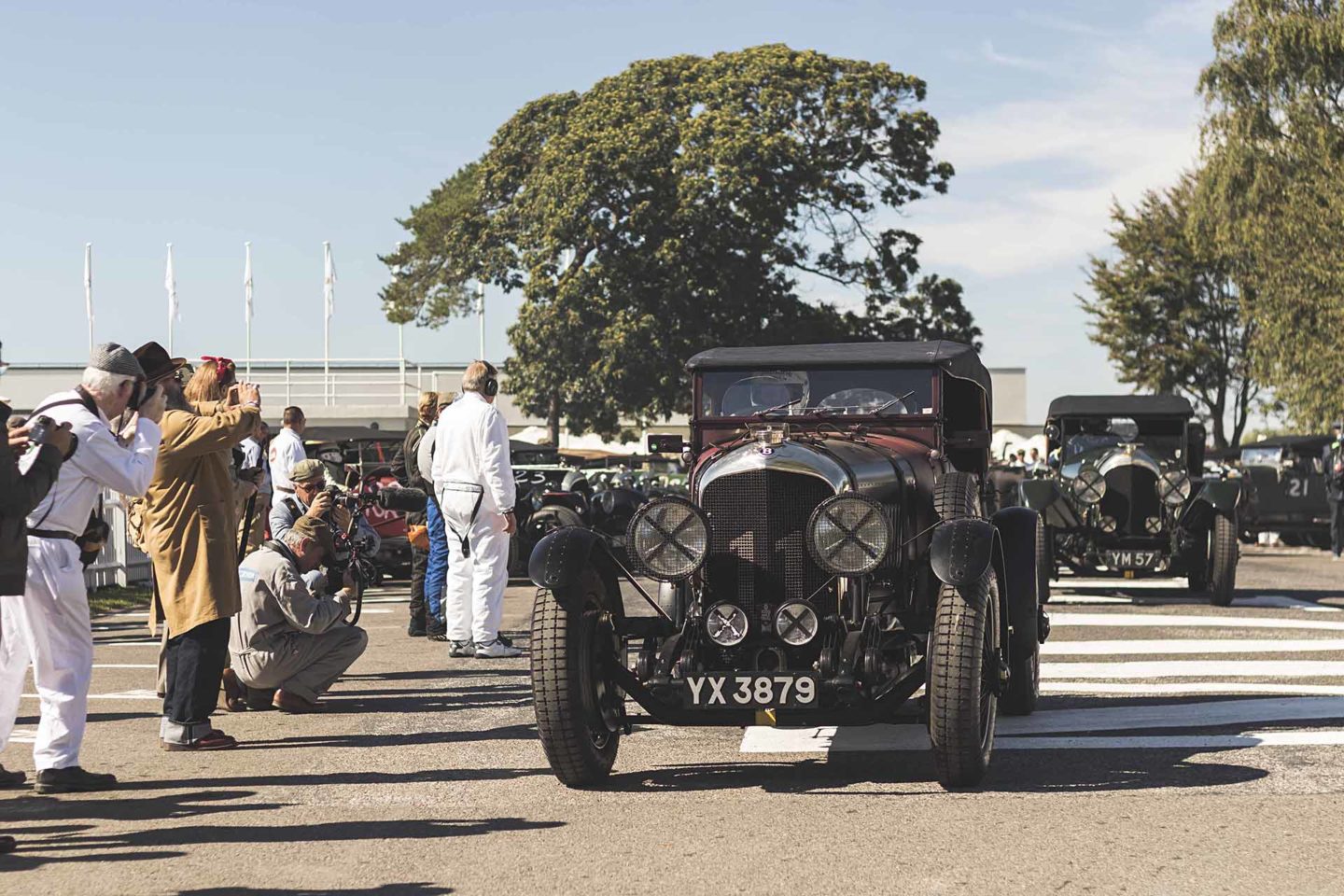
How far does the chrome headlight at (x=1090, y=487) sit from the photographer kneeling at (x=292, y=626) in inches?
364

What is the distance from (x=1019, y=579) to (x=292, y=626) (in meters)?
3.92

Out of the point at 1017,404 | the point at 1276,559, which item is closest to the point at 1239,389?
the point at 1276,559

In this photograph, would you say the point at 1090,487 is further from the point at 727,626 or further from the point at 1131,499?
the point at 727,626

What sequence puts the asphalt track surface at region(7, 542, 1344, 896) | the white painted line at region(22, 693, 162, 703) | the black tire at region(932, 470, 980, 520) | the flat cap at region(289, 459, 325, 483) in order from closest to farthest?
the asphalt track surface at region(7, 542, 1344, 896), the black tire at region(932, 470, 980, 520), the white painted line at region(22, 693, 162, 703), the flat cap at region(289, 459, 325, 483)

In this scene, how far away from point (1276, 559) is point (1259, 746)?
18636 mm

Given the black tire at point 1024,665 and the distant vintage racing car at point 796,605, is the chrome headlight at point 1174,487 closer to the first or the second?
the black tire at point 1024,665

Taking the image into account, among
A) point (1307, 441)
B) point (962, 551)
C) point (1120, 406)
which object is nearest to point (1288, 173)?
point (1307, 441)

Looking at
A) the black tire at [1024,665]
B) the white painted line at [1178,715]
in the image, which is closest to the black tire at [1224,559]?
the white painted line at [1178,715]

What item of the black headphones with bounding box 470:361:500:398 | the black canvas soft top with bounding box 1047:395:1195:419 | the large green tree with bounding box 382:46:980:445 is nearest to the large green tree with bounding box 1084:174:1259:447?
the large green tree with bounding box 382:46:980:445

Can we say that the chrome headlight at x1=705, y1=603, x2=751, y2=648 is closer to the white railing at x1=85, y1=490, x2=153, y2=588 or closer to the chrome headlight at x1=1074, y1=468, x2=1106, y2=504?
the chrome headlight at x1=1074, y1=468, x2=1106, y2=504

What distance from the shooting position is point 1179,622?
13602 millimetres

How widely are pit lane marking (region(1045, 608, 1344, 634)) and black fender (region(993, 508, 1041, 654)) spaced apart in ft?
17.7

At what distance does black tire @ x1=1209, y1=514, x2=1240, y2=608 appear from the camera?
48.5 feet

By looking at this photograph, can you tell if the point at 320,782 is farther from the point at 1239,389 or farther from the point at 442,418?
the point at 1239,389
